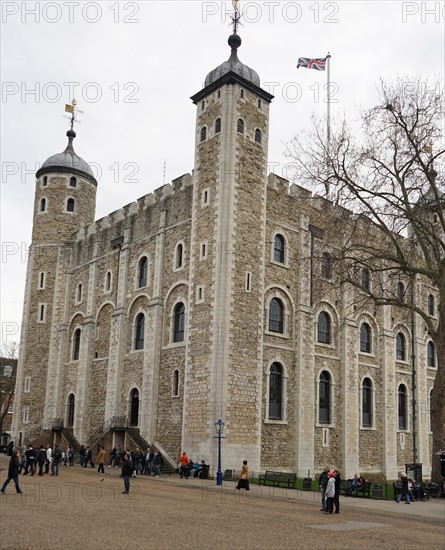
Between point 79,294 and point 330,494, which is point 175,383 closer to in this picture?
point 79,294

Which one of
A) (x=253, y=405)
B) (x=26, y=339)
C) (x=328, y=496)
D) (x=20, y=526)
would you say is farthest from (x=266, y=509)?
(x=26, y=339)

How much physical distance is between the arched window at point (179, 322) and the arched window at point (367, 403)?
1181 cm

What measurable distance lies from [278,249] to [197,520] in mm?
19705

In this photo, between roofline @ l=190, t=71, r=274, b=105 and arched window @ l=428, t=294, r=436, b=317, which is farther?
arched window @ l=428, t=294, r=436, b=317

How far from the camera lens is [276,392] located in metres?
30.6

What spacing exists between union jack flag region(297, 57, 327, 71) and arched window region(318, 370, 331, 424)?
17264 millimetres

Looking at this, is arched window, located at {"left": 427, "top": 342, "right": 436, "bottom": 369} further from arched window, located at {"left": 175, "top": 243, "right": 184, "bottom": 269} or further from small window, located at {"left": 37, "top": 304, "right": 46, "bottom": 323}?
small window, located at {"left": 37, "top": 304, "right": 46, "bottom": 323}

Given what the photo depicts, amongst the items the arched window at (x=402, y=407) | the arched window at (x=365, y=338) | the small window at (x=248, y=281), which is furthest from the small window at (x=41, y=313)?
the arched window at (x=402, y=407)

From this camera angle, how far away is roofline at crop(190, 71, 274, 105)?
1226 inches

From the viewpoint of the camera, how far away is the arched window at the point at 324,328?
112 ft

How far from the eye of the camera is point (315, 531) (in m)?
13.5

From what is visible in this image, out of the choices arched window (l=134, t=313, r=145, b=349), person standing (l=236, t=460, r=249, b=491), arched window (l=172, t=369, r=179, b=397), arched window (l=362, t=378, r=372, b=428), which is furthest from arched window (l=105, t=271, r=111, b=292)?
person standing (l=236, t=460, r=249, b=491)

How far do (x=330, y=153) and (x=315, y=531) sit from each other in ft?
53.3

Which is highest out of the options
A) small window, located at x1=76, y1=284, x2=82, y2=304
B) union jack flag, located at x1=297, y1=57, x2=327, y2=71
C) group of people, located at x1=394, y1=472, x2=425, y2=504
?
union jack flag, located at x1=297, y1=57, x2=327, y2=71
